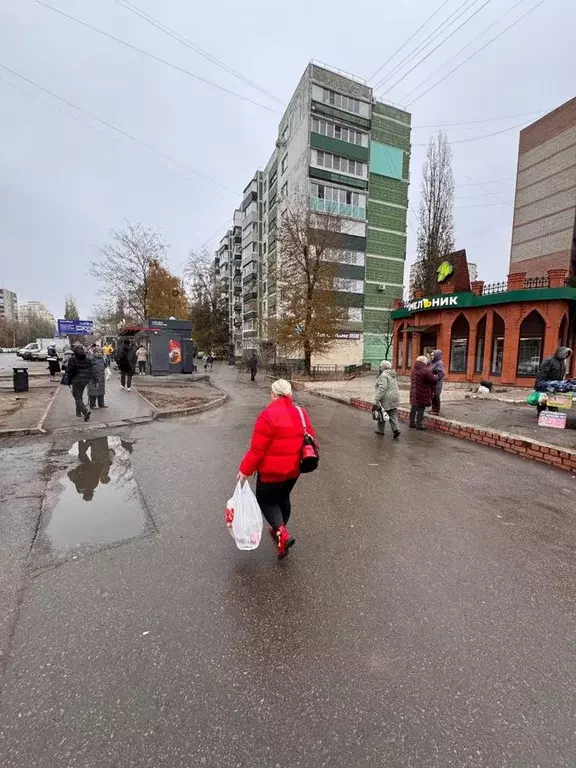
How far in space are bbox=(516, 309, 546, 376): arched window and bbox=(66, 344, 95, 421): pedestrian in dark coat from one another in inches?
743

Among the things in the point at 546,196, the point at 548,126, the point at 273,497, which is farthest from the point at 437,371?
the point at 548,126

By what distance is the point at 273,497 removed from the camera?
3.29 metres

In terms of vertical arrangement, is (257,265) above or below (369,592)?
above

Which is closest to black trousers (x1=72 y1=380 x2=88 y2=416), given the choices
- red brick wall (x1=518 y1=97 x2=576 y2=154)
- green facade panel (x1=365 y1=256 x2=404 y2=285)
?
green facade panel (x1=365 y1=256 x2=404 y2=285)

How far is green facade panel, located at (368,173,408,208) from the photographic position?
38969 mm

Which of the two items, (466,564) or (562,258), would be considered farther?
(562,258)

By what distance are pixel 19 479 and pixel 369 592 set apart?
5.00 m

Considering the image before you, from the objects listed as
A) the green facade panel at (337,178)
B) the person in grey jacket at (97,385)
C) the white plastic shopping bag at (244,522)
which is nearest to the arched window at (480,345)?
the person in grey jacket at (97,385)

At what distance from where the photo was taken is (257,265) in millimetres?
52500

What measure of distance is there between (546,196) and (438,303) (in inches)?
771

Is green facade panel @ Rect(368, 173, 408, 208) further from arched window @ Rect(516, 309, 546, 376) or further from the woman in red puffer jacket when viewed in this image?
the woman in red puffer jacket

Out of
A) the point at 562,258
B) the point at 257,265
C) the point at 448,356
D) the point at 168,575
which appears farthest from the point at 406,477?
the point at 257,265

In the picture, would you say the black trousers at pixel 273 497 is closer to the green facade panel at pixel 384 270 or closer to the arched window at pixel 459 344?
the arched window at pixel 459 344

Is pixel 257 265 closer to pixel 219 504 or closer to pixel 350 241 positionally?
pixel 350 241
